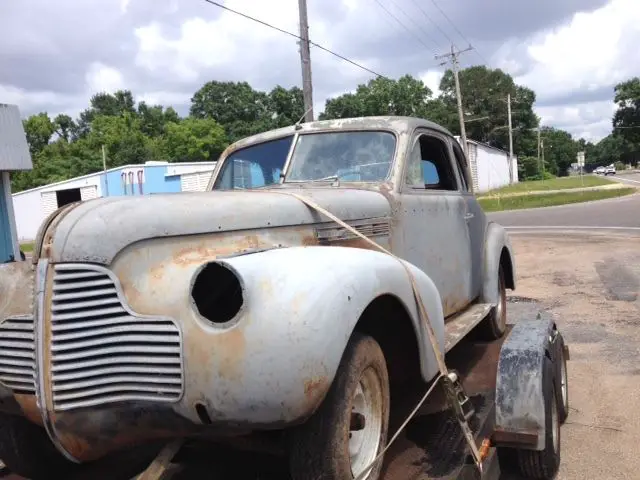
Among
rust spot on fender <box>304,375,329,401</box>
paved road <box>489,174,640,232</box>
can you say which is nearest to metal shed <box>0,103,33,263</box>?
rust spot on fender <box>304,375,329,401</box>

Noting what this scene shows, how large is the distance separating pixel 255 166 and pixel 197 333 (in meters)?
2.18

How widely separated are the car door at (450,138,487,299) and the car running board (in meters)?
0.17

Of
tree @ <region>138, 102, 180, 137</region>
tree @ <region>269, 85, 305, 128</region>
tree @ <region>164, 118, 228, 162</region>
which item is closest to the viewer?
tree @ <region>164, 118, 228, 162</region>

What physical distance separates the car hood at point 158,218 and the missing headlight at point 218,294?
25 cm

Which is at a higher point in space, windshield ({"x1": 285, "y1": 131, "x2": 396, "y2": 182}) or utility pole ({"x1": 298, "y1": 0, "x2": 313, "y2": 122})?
utility pole ({"x1": 298, "y1": 0, "x2": 313, "y2": 122})

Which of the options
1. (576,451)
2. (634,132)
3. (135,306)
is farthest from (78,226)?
(634,132)

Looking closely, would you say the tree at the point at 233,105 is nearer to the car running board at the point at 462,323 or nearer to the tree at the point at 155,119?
the tree at the point at 155,119

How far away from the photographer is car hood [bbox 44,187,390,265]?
2184mm

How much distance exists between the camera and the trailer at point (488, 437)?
2729 mm

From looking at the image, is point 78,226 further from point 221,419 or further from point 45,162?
point 45,162

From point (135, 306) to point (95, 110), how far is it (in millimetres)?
81355

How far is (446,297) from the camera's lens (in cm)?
411

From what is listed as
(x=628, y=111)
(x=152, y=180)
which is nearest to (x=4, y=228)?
(x=152, y=180)

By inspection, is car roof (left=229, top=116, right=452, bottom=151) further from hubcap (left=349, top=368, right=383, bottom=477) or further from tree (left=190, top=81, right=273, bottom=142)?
tree (left=190, top=81, right=273, bottom=142)
